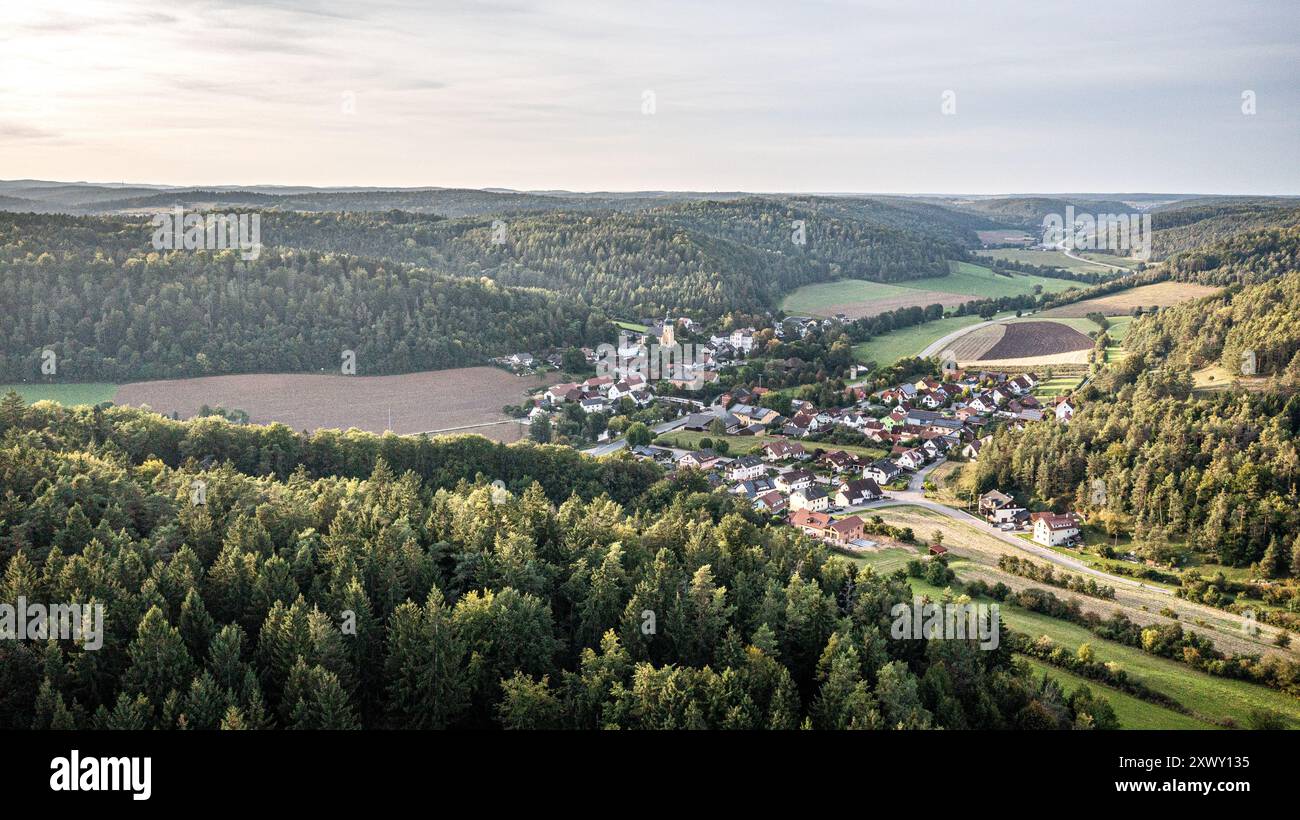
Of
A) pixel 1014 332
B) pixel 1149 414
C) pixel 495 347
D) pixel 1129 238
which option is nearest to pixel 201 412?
pixel 495 347

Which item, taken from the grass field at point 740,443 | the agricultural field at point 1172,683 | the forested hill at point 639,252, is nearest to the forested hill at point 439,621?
the agricultural field at point 1172,683

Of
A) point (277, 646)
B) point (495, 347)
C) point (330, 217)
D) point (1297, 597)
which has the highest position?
point (330, 217)

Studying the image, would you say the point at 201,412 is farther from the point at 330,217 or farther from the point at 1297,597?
the point at 330,217

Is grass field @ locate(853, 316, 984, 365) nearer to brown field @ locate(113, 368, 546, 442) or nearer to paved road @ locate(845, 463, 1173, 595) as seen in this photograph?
paved road @ locate(845, 463, 1173, 595)

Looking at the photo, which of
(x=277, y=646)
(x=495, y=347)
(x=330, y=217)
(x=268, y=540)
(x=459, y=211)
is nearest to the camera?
(x=277, y=646)

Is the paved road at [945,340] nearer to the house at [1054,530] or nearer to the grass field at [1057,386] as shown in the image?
the grass field at [1057,386]

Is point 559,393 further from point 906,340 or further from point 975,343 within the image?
point 975,343

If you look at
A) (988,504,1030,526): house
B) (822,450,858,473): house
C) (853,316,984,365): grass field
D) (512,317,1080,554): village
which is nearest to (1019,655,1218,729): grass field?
(512,317,1080,554): village
